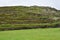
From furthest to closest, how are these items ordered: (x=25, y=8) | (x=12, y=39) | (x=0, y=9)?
1. (x=25, y=8)
2. (x=0, y=9)
3. (x=12, y=39)

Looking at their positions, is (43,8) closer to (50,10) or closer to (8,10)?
(50,10)

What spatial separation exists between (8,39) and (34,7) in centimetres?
9723

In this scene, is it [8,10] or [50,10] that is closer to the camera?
[8,10]

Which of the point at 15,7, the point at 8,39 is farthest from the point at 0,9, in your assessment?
the point at 8,39

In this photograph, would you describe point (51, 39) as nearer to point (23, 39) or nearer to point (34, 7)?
point (23, 39)

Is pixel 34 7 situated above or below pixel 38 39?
below

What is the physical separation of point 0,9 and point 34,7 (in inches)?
1041

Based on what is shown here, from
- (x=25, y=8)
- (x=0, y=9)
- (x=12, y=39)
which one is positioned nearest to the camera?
(x=12, y=39)

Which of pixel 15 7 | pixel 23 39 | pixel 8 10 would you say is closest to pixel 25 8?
pixel 15 7

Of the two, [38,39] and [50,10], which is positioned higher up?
[38,39]

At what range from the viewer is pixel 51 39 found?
2305 cm

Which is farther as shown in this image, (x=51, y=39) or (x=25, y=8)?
(x=25, y=8)

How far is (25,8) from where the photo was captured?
113438 mm

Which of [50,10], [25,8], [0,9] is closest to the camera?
[0,9]
